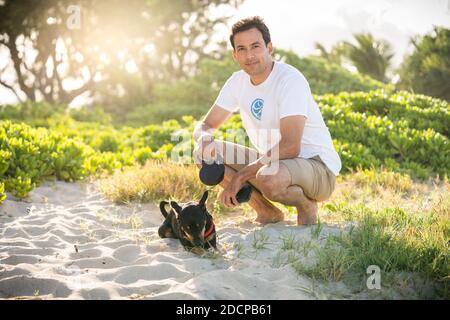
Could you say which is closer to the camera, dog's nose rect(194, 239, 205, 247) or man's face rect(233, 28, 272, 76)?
dog's nose rect(194, 239, 205, 247)

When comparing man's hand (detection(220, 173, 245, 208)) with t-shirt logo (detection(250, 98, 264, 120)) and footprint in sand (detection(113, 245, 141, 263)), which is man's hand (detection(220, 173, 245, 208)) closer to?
t-shirt logo (detection(250, 98, 264, 120))

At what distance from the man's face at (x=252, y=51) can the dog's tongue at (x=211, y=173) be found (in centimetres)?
88

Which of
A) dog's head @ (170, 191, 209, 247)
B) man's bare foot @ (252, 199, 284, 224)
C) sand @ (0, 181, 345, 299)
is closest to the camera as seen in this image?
sand @ (0, 181, 345, 299)

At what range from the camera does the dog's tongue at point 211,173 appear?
396 cm

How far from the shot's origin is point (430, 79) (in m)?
15.9

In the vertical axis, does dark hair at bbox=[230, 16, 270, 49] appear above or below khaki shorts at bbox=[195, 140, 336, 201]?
above

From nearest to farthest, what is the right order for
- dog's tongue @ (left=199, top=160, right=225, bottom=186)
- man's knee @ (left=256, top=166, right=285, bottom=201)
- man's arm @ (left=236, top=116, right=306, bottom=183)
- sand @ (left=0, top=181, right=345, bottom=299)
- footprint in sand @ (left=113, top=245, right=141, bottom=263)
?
sand @ (left=0, top=181, right=345, bottom=299), footprint in sand @ (left=113, top=245, right=141, bottom=263), man's arm @ (left=236, top=116, right=306, bottom=183), man's knee @ (left=256, top=166, right=285, bottom=201), dog's tongue @ (left=199, top=160, right=225, bottom=186)

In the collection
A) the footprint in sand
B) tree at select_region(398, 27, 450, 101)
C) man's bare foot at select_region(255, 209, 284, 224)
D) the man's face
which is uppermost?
tree at select_region(398, 27, 450, 101)

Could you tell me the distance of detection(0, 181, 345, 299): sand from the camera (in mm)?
2830

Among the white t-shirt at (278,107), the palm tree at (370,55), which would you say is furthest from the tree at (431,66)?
the white t-shirt at (278,107)

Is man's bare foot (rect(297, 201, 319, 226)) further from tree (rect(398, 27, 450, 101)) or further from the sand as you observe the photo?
tree (rect(398, 27, 450, 101))

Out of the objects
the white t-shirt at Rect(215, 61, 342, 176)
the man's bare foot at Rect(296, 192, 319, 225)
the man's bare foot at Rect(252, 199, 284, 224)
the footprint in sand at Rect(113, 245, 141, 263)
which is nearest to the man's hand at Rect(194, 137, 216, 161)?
the white t-shirt at Rect(215, 61, 342, 176)

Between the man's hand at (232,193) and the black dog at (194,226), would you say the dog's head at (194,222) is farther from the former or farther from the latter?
the man's hand at (232,193)

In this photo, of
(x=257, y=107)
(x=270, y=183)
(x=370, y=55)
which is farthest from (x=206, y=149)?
(x=370, y=55)
